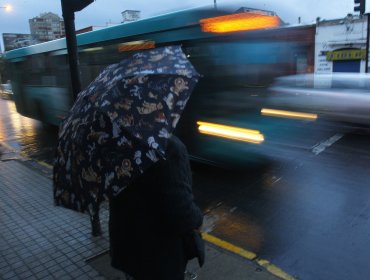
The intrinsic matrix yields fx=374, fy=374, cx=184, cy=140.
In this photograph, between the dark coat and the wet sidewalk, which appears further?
the wet sidewalk

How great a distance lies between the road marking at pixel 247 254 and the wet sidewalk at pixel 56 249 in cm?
9

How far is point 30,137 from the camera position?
12.3m

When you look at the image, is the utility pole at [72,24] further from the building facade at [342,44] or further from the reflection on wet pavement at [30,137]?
the building facade at [342,44]

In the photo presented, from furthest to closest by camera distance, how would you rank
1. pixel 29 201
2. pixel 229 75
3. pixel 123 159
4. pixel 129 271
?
pixel 229 75
pixel 29 201
pixel 129 271
pixel 123 159

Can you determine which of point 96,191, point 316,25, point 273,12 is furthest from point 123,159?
point 316,25

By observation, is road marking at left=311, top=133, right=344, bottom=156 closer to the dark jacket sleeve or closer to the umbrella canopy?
the dark jacket sleeve

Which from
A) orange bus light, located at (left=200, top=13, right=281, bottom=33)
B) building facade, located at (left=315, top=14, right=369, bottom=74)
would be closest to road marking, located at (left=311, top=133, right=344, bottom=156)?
orange bus light, located at (left=200, top=13, right=281, bottom=33)

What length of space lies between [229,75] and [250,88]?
0.45 m

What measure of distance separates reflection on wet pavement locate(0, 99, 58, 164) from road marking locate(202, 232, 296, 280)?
5428 mm

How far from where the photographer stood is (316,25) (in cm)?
2678

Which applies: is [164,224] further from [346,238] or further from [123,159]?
[346,238]

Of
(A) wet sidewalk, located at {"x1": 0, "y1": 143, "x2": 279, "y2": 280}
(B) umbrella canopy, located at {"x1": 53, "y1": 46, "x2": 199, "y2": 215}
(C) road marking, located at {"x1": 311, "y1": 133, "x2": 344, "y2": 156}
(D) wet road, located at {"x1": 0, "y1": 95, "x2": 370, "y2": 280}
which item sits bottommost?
(D) wet road, located at {"x1": 0, "y1": 95, "x2": 370, "y2": 280}

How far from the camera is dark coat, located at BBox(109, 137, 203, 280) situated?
2.01m

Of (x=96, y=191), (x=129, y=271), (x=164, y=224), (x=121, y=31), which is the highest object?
(x=121, y=31)
